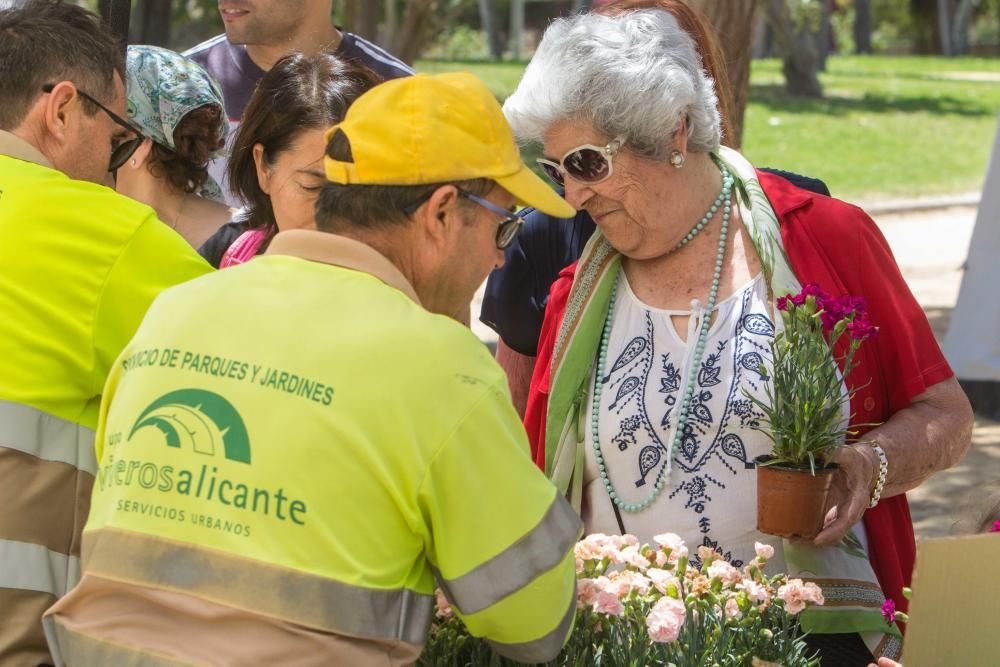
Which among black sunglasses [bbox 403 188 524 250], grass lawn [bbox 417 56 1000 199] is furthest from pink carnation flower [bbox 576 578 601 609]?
grass lawn [bbox 417 56 1000 199]

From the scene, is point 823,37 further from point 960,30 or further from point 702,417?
point 702,417

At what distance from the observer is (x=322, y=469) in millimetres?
1799

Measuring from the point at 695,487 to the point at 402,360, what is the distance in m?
1.17

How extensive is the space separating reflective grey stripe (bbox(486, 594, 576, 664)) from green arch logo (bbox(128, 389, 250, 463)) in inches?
18.0

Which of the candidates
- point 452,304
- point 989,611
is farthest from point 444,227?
point 989,611

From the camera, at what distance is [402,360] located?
1814 millimetres

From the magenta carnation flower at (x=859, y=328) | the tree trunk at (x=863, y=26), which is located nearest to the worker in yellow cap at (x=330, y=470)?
the magenta carnation flower at (x=859, y=328)

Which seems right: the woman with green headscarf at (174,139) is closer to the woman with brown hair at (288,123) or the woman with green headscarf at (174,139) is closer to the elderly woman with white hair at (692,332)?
the woman with brown hair at (288,123)

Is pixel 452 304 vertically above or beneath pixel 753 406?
above

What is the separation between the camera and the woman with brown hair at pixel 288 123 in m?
2.81

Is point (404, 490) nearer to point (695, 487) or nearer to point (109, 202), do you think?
point (109, 202)

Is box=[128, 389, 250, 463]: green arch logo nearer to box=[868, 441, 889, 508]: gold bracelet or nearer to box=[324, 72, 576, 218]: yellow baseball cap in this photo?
box=[324, 72, 576, 218]: yellow baseball cap

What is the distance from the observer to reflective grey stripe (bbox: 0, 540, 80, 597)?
7.66 ft

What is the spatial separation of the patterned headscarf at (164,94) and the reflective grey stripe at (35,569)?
988 mm
